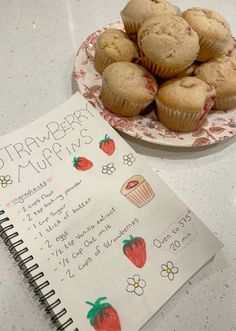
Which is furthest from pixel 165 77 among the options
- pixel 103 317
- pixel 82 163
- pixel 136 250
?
pixel 103 317

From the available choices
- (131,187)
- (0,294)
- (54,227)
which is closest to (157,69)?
(131,187)

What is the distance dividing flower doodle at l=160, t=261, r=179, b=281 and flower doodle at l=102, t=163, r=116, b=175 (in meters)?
0.18

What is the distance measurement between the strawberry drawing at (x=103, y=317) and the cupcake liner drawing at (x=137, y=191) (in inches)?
6.6

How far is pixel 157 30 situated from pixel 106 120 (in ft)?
Result: 0.65

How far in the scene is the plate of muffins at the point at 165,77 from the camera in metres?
0.69

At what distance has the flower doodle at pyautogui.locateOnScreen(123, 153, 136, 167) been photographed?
2.10 ft

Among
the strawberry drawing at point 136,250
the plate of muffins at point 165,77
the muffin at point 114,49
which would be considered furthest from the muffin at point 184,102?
the strawberry drawing at point 136,250

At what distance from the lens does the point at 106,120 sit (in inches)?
27.7

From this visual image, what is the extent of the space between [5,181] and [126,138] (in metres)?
0.26

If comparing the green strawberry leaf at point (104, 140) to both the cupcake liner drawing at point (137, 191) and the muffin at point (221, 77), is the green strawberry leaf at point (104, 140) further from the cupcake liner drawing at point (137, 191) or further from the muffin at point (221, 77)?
the muffin at point (221, 77)

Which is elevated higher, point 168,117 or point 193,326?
point 168,117

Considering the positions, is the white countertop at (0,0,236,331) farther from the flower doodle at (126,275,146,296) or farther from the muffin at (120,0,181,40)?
the muffin at (120,0,181,40)

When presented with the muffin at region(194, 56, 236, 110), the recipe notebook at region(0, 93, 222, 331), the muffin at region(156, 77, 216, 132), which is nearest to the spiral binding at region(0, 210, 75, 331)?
the recipe notebook at region(0, 93, 222, 331)

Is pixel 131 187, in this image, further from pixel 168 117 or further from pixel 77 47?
pixel 77 47
